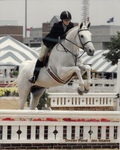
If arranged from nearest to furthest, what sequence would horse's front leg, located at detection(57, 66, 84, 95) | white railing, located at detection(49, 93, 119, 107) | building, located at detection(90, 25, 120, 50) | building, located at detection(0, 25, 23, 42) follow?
horse's front leg, located at detection(57, 66, 84, 95) < white railing, located at detection(49, 93, 119, 107) < building, located at detection(90, 25, 120, 50) < building, located at detection(0, 25, 23, 42)

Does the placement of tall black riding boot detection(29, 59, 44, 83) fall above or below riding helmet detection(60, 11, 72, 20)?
below

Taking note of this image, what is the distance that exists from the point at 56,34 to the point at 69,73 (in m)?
0.82

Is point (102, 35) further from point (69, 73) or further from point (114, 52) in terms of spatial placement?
point (69, 73)

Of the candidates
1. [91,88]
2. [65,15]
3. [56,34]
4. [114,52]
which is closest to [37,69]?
[56,34]

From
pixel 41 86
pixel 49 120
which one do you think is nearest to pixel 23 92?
pixel 41 86

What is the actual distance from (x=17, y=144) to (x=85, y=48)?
175 centimetres

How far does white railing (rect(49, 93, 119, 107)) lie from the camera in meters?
12.2

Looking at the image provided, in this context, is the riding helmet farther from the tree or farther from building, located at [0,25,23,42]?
building, located at [0,25,23,42]

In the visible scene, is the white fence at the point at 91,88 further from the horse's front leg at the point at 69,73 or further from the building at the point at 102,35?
the building at the point at 102,35

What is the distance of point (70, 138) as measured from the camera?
654cm

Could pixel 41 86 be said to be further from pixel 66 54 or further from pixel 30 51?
pixel 30 51

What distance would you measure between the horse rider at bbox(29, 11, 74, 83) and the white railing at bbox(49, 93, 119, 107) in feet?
14.5

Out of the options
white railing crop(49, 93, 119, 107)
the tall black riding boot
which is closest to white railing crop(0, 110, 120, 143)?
the tall black riding boot

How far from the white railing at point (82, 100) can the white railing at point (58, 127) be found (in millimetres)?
5414
